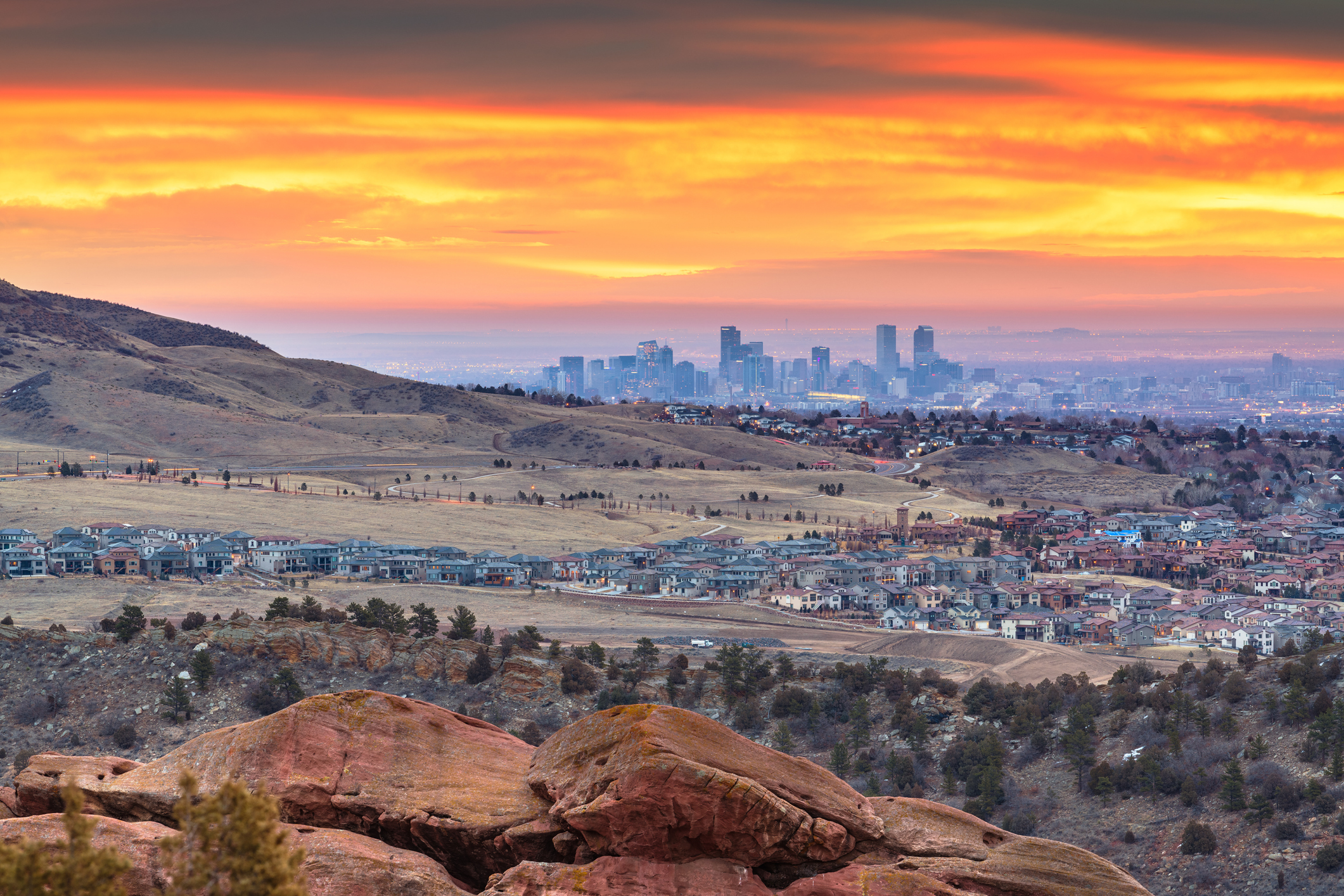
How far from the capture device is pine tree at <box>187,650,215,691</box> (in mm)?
49031

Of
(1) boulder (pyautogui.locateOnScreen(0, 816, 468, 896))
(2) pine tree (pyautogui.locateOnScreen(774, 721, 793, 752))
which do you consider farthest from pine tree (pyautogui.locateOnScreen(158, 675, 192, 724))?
(1) boulder (pyautogui.locateOnScreen(0, 816, 468, 896))

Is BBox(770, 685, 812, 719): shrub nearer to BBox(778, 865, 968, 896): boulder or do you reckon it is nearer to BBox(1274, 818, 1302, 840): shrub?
BBox(1274, 818, 1302, 840): shrub

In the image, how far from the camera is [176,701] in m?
47.0

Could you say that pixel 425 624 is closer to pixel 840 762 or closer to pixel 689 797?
pixel 840 762

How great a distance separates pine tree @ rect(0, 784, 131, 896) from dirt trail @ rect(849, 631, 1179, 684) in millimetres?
55099

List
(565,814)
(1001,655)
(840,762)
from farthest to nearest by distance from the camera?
(1001,655) → (840,762) → (565,814)

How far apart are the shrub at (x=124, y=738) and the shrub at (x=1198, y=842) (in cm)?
3511

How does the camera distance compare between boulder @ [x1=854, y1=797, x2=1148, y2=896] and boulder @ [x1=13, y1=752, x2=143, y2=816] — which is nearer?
boulder @ [x1=854, y1=797, x2=1148, y2=896]

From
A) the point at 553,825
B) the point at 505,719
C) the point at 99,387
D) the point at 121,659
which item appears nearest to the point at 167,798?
the point at 553,825

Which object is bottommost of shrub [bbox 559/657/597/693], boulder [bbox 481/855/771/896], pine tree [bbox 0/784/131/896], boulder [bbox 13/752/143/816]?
shrub [bbox 559/657/597/693]

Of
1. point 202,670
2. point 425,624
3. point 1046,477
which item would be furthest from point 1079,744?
point 1046,477

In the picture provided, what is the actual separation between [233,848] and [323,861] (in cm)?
467

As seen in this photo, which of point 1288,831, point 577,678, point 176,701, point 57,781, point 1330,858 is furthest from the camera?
point 577,678

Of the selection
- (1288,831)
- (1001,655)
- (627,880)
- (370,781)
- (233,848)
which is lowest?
(1001,655)
